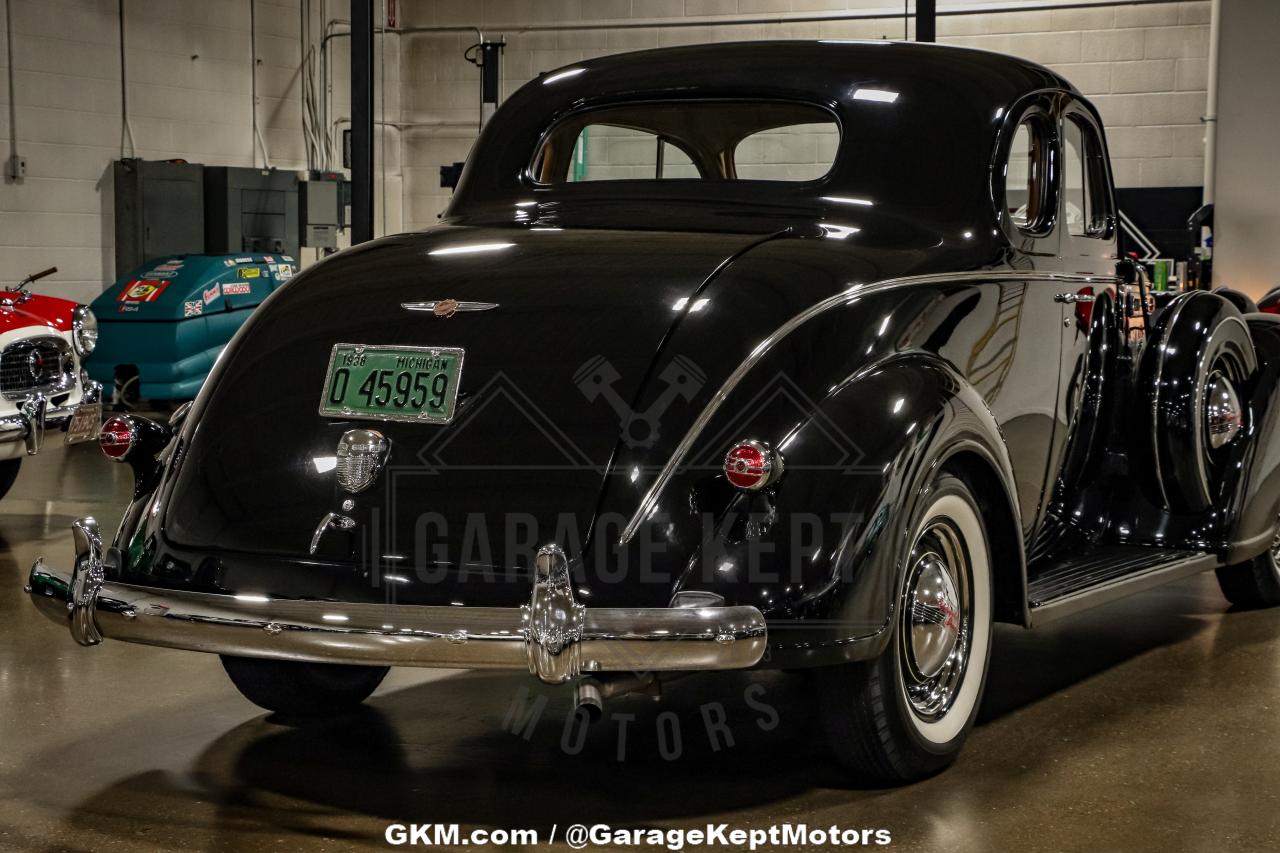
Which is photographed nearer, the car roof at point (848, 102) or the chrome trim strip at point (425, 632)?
the chrome trim strip at point (425, 632)

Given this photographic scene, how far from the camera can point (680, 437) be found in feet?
10.5

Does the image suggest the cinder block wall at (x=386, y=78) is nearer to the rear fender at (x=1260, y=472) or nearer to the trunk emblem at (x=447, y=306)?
the rear fender at (x=1260, y=472)

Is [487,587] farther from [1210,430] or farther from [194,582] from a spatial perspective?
[1210,430]

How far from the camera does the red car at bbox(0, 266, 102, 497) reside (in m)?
6.69

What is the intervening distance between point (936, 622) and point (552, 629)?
1027mm

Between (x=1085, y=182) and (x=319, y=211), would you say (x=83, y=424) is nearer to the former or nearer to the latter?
(x=1085, y=182)

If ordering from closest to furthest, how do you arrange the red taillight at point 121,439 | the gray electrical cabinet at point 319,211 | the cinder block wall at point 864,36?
the red taillight at point 121,439, the cinder block wall at point 864,36, the gray electrical cabinet at point 319,211

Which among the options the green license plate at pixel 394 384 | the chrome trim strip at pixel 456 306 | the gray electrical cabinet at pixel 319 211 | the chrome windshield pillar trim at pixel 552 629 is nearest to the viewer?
the chrome windshield pillar trim at pixel 552 629

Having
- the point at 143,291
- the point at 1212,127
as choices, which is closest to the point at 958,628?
the point at 143,291

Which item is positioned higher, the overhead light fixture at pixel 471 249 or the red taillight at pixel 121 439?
the overhead light fixture at pixel 471 249

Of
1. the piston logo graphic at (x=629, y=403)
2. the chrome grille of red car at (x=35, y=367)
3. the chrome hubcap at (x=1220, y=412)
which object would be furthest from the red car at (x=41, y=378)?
the chrome hubcap at (x=1220, y=412)

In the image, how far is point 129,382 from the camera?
466 inches

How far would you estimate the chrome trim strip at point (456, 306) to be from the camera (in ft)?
11.4

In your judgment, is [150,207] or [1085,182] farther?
[150,207]
